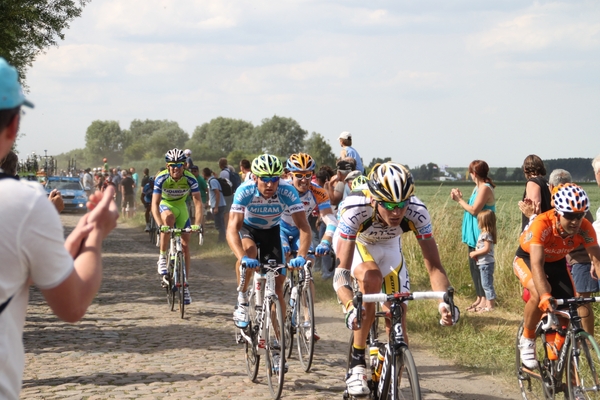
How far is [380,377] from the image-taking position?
5340 millimetres

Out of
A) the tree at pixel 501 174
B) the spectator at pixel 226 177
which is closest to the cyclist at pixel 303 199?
the spectator at pixel 226 177

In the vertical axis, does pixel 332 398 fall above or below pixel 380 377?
below

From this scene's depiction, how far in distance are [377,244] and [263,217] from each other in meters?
2.18

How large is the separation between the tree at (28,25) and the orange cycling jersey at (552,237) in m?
13.0

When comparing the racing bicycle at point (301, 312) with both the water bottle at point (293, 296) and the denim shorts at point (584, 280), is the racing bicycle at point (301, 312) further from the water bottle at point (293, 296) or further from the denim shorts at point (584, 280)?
the denim shorts at point (584, 280)

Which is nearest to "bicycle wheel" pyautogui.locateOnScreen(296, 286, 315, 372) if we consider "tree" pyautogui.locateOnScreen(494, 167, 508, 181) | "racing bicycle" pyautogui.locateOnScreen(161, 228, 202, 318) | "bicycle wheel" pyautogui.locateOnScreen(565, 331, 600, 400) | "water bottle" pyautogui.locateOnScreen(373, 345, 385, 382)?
"water bottle" pyautogui.locateOnScreen(373, 345, 385, 382)

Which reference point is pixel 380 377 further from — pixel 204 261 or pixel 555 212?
pixel 204 261

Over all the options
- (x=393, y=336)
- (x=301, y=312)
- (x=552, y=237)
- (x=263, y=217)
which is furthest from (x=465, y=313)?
(x=393, y=336)

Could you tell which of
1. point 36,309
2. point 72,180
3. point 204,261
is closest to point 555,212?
point 36,309

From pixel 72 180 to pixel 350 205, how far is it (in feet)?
119

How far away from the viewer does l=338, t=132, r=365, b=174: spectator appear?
14.0m

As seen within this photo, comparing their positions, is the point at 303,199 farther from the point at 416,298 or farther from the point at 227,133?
the point at 227,133

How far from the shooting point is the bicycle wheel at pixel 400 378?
4.89 metres

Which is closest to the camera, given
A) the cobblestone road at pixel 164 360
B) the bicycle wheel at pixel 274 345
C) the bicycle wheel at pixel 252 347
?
the bicycle wheel at pixel 274 345
